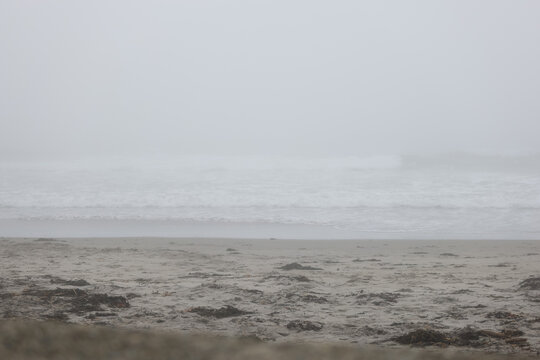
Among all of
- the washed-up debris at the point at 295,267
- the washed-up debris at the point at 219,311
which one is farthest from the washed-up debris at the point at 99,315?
the washed-up debris at the point at 295,267

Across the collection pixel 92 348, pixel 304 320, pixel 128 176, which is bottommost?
pixel 304 320

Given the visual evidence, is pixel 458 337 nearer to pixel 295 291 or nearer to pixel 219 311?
pixel 219 311

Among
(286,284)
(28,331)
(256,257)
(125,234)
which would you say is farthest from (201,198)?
(28,331)

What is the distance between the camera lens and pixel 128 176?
23.2 metres

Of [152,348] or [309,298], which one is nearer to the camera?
[152,348]

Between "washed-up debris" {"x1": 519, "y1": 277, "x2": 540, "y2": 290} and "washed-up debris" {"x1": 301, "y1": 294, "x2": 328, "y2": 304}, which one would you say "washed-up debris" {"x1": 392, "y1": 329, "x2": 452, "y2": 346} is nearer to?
"washed-up debris" {"x1": 301, "y1": 294, "x2": 328, "y2": 304}

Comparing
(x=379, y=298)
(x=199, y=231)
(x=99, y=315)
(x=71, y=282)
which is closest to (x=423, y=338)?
(x=379, y=298)

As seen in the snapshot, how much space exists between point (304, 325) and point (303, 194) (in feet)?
46.1

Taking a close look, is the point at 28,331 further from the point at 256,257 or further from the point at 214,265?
the point at 256,257

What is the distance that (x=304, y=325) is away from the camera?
14.8ft

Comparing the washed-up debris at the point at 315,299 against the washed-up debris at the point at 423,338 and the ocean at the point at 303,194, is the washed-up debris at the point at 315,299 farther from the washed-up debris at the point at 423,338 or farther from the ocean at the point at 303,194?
the ocean at the point at 303,194

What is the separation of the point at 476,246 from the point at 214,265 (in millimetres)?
4941

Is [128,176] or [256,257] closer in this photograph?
[256,257]

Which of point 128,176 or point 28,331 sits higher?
point 128,176
